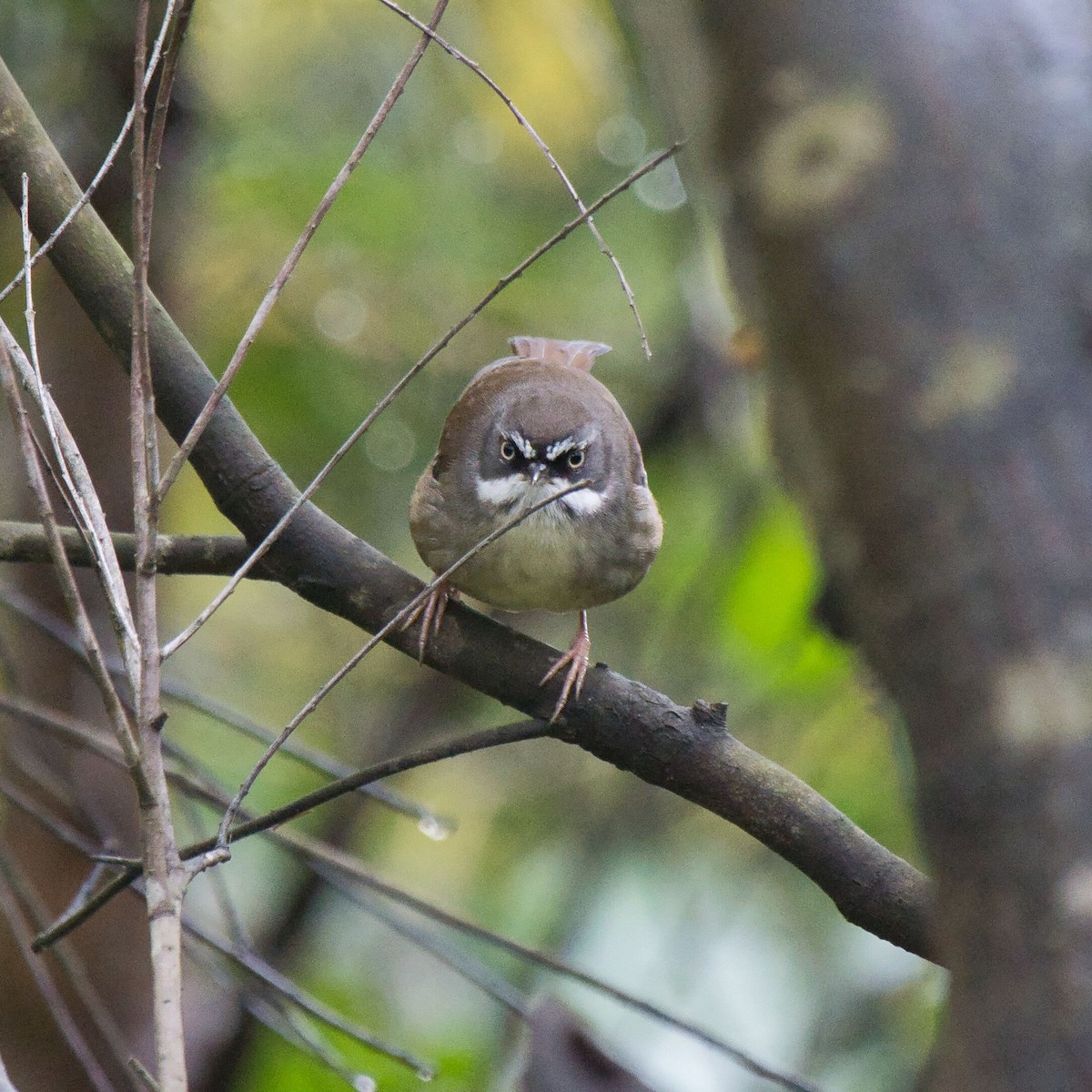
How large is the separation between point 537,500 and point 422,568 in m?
3.70

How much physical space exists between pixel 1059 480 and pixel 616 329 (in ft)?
21.4

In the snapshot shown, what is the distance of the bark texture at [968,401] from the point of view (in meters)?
0.83


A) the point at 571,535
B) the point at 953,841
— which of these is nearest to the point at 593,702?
the point at 571,535

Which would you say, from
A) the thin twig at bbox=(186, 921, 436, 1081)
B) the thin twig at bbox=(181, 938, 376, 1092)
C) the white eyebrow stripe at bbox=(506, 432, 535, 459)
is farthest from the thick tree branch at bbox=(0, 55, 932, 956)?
the white eyebrow stripe at bbox=(506, 432, 535, 459)

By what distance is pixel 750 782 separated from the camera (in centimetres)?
263

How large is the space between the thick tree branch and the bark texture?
68.0 inches

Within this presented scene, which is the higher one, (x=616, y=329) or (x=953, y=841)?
(x=616, y=329)

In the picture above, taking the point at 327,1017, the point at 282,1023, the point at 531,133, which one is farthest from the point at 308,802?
the point at 282,1023

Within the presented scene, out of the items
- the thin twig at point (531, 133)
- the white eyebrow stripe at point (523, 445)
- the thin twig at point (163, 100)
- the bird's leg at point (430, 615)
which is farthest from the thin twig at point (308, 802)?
the white eyebrow stripe at point (523, 445)

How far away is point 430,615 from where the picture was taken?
3.21 meters

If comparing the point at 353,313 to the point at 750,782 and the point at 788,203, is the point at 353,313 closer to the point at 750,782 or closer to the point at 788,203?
the point at 750,782

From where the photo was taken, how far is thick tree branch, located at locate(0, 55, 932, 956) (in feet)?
8.52

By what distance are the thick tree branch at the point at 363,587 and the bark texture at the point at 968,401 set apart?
1.73m

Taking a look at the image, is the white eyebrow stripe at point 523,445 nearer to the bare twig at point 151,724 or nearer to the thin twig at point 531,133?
the thin twig at point 531,133
